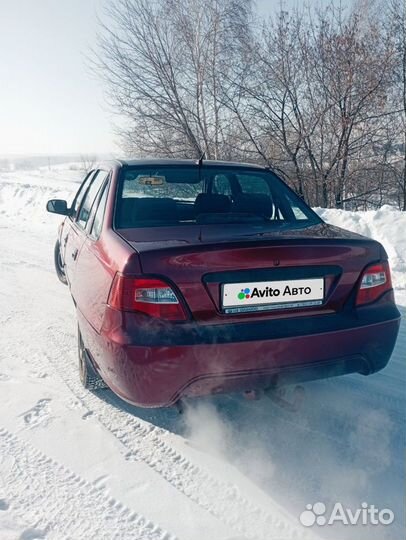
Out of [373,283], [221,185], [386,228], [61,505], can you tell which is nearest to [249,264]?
[373,283]

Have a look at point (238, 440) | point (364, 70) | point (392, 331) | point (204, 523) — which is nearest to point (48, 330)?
point (238, 440)

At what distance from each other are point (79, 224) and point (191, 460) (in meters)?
2.05

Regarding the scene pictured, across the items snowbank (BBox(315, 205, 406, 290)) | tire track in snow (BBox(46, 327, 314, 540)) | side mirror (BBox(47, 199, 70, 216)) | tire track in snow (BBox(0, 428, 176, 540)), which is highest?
side mirror (BBox(47, 199, 70, 216))

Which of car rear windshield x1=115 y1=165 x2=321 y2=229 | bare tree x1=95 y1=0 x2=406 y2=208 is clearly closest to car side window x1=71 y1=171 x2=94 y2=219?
car rear windshield x1=115 y1=165 x2=321 y2=229

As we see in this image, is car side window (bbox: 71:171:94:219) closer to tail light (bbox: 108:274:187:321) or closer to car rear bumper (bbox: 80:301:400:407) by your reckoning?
car rear bumper (bbox: 80:301:400:407)

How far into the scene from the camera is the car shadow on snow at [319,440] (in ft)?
6.17

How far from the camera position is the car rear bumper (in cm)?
182

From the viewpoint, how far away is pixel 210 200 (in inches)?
113

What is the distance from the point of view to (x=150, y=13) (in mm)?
11062

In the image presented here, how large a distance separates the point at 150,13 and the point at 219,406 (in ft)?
38.6

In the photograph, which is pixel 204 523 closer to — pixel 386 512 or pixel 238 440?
pixel 238 440

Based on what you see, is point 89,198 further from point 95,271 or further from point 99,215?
point 95,271

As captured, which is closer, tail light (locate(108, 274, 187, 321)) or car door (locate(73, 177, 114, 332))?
tail light (locate(108, 274, 187, 321))

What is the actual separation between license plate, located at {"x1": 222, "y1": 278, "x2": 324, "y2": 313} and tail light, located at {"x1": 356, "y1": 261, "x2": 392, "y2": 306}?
26 cm
